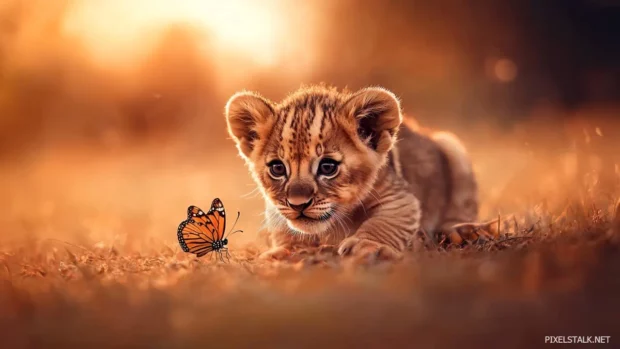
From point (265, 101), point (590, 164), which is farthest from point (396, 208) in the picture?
point (590, 164)

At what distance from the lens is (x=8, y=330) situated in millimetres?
2016

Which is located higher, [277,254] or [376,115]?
[376,115]

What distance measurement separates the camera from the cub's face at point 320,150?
3203 mm

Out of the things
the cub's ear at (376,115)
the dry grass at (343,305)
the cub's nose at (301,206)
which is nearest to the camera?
the dry grass at (343,305)

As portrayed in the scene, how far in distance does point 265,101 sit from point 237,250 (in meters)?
0.90

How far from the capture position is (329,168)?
10.6 feet

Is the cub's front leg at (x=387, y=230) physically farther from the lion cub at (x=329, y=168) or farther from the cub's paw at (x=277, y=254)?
the cub's paw at (x=277, y=254)

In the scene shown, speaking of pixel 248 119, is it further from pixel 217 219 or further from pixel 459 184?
pixel 459 184

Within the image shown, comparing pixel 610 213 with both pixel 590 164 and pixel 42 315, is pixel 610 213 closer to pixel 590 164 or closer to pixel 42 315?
pixel 590 164

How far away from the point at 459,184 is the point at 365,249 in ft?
4.52

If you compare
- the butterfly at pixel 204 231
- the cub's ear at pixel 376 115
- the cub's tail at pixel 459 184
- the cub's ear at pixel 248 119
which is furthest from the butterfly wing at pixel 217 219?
the cub's tail at pixel 459 184

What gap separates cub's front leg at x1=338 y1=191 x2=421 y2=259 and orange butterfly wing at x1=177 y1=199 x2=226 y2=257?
2.12 feet

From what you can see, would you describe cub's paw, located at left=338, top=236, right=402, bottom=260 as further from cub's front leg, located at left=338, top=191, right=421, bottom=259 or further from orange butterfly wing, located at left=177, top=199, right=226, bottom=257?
orange butterfly wing, located at left=177, top=199, right=226, bottom=257

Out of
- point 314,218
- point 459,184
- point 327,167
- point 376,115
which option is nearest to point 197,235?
point 314,218
